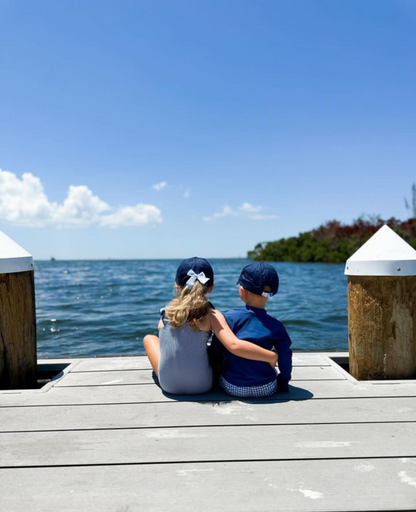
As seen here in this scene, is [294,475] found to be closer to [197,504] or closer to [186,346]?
[197,504]

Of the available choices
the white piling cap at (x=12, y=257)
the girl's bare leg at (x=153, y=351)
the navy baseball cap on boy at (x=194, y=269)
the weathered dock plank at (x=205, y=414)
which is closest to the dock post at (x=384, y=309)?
the weathered dock plank at (x=205, y=414)

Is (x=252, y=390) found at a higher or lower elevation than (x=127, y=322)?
higher

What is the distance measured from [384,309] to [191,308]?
1.35m

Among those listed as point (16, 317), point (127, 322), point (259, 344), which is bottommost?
point (127, 322)

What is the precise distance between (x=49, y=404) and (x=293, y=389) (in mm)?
1557

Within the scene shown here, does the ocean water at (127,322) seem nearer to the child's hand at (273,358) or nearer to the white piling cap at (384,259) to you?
the white piling cap at (384,259)

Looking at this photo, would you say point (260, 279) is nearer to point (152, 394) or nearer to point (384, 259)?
point (384, 259)

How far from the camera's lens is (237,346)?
8.63 feet

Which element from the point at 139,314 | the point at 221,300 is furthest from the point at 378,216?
the point at 139,314

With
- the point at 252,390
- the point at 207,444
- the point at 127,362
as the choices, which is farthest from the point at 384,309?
the point at 127,362

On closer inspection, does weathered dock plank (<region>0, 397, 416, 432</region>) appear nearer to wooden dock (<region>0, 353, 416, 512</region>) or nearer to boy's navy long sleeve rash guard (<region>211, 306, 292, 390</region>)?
wooden dock (<region>0, 353, 416, 512</region>)

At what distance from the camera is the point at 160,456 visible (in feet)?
6.38

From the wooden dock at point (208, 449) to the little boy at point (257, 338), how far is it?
0.32ft

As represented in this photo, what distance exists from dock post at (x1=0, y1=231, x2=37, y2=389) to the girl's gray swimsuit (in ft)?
3.71
